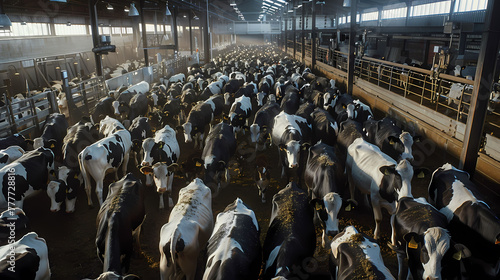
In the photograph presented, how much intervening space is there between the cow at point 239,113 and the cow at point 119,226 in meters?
5.38

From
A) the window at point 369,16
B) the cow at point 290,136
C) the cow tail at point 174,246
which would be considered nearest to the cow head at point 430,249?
the cow tail at point 174,246

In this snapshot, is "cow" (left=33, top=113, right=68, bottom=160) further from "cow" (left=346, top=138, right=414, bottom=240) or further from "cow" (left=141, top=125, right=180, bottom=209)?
"cow" (left=346, top=138, right=414, bottom=240)

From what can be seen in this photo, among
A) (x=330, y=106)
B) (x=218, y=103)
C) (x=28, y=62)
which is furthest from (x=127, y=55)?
(x=330, y=106)

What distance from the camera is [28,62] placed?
2042cm

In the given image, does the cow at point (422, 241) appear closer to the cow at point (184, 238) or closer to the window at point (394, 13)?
the cow at point (184, 238)

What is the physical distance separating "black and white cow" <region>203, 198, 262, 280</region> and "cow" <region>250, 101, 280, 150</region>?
4833 millimetres

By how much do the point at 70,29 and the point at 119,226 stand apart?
28.0 metres

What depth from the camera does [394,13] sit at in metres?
33.5

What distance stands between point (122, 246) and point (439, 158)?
7.02 metres

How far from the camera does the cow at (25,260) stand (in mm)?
3986

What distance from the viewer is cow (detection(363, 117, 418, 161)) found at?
7215 mm

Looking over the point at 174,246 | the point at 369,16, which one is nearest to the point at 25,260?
the point at 174,246

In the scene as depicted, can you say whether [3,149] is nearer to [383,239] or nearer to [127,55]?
[383,239]

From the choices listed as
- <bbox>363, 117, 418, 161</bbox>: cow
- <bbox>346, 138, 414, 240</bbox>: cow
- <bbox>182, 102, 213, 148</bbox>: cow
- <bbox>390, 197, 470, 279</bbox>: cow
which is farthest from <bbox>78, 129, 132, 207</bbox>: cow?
<bbox>363, 117, 418, 161</bbox>: cow
